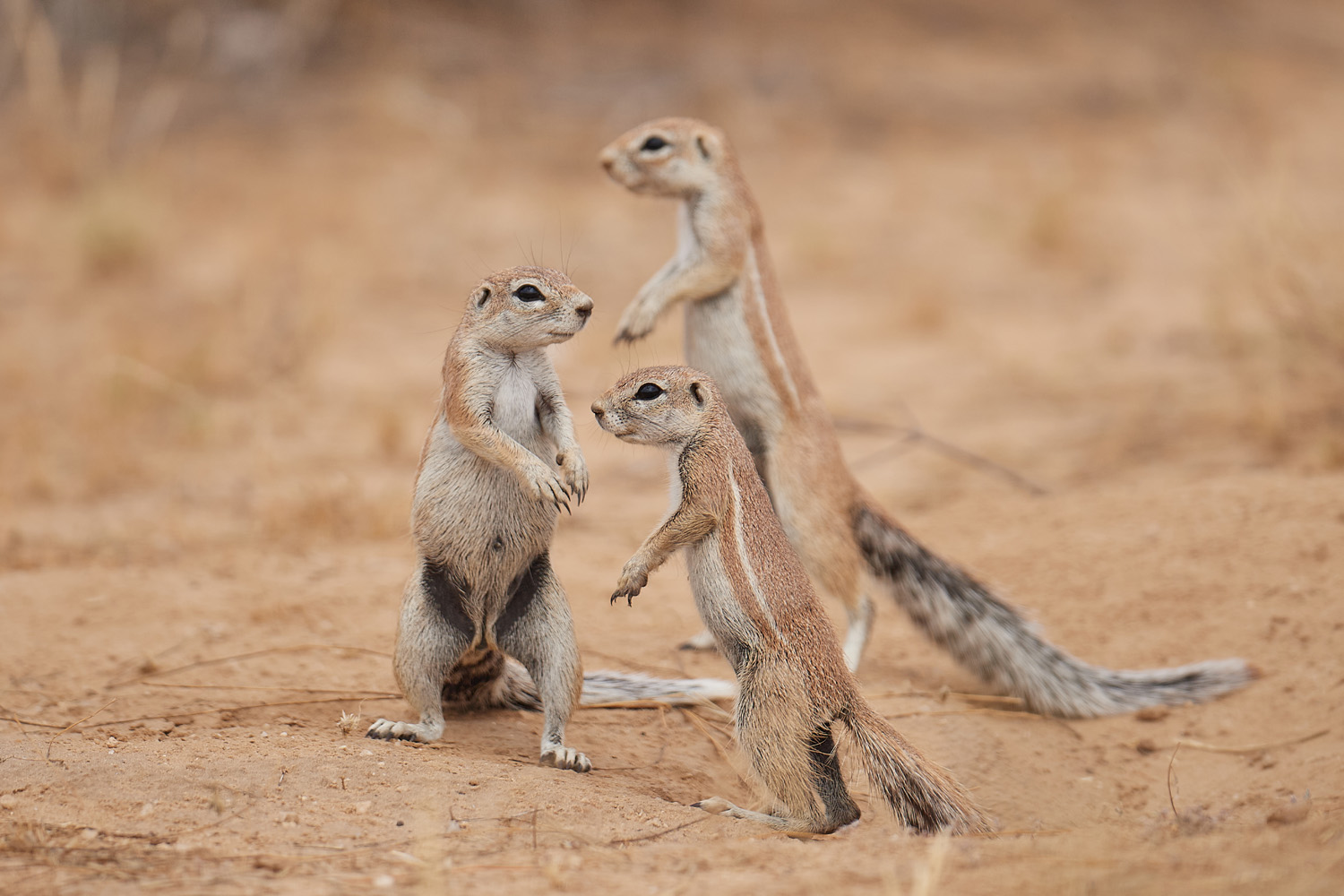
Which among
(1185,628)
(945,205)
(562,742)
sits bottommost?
(562,742)

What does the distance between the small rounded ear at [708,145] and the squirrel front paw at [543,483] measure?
209 cm

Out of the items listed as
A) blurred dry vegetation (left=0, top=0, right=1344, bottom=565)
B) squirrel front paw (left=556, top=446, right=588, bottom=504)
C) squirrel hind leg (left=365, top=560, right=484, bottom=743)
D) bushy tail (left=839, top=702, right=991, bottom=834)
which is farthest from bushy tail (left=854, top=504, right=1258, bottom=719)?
blurred dry vegetation (left=0, top=0, right=1344, bottom=565)

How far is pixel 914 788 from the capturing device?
3811 millimetres

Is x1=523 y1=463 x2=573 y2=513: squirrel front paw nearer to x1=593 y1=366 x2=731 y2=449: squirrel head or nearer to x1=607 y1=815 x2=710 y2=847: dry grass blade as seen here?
x1=593 y1=366 x2=731 y2=449: squirrel head

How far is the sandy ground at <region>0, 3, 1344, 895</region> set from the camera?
3.70 meters

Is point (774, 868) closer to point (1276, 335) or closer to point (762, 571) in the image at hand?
point (762, 571)

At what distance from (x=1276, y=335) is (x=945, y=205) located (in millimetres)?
5914

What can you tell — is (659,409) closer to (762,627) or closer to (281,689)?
(762,627)

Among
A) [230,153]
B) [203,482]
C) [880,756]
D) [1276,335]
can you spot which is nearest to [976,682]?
[880,756]

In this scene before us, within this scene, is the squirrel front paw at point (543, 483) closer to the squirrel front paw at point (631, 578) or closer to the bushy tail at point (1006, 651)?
the squirrel front paw at point (631, 578)

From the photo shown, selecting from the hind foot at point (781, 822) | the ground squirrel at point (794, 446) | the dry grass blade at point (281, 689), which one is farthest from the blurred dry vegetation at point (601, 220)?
the hind foot at point (781, 822)

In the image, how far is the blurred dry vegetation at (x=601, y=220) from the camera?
8172 millimetres

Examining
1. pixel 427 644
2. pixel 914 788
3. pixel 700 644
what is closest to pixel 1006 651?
pixel 700 644

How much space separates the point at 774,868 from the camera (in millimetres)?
3281
